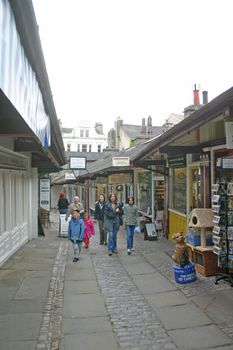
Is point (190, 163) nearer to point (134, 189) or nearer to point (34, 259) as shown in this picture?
point (34, 259)

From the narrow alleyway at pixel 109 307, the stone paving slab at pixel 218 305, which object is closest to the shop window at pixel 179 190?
the narrow alleyway at pixel 109 307

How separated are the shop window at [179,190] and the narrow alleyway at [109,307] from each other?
259 cm

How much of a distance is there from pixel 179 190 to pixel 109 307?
22.2ft

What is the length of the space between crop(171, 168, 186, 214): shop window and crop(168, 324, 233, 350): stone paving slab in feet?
22.3

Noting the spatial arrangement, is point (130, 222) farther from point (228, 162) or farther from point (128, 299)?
point (228, 162)

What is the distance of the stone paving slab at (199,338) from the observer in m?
4.61

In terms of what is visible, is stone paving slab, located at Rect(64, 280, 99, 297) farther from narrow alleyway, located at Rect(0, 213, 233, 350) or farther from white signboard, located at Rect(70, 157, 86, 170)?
white signboard, located at Rect(70, 157, 86, 170)

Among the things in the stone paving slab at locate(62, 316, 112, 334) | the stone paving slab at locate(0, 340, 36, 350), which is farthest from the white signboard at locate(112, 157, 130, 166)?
the stone paving slab at locate(0, 340, 36, 350)

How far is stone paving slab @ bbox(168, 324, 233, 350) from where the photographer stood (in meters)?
4.61

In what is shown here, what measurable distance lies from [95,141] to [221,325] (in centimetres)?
6992

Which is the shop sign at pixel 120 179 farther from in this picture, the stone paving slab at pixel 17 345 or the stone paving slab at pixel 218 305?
the stone paving slab at pixel 17 345

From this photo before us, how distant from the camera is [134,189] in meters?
18.3

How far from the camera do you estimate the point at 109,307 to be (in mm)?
6195

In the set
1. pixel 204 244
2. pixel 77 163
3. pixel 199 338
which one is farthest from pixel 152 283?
pixel 77 163
